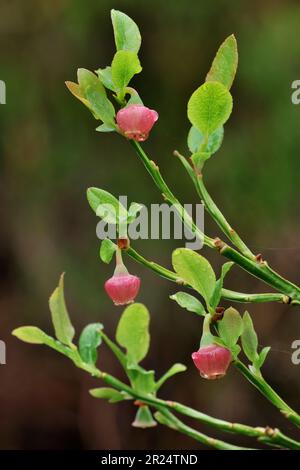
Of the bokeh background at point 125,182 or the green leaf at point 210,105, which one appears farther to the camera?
the bokeh background at point 125,182

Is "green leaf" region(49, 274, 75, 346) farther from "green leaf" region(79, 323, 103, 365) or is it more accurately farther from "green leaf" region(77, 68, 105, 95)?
"green leaf" region(77, 68, 105, 95)

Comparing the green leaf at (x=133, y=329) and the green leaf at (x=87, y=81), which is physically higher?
the green leaf at (x=87, y=81)

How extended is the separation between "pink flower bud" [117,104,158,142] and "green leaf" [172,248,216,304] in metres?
0.07

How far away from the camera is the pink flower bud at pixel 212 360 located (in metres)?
0.46

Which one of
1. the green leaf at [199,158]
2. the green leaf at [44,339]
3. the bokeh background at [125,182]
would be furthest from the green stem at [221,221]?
the bokeh background at [125,182]

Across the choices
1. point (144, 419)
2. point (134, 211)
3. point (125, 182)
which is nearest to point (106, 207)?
point (134, 211)

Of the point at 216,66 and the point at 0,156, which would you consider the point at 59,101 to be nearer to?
the point at 0,156

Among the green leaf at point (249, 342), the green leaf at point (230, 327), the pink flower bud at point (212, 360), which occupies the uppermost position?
the green leaf at point (230, 327)

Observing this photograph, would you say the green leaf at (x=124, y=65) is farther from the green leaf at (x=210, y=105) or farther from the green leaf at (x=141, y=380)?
the green leaf at (x=141, y=380)

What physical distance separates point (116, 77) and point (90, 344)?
0.50ft

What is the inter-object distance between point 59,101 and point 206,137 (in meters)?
2.30

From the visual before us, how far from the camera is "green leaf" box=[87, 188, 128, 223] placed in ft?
1.50

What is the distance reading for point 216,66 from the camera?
1.67 ft
